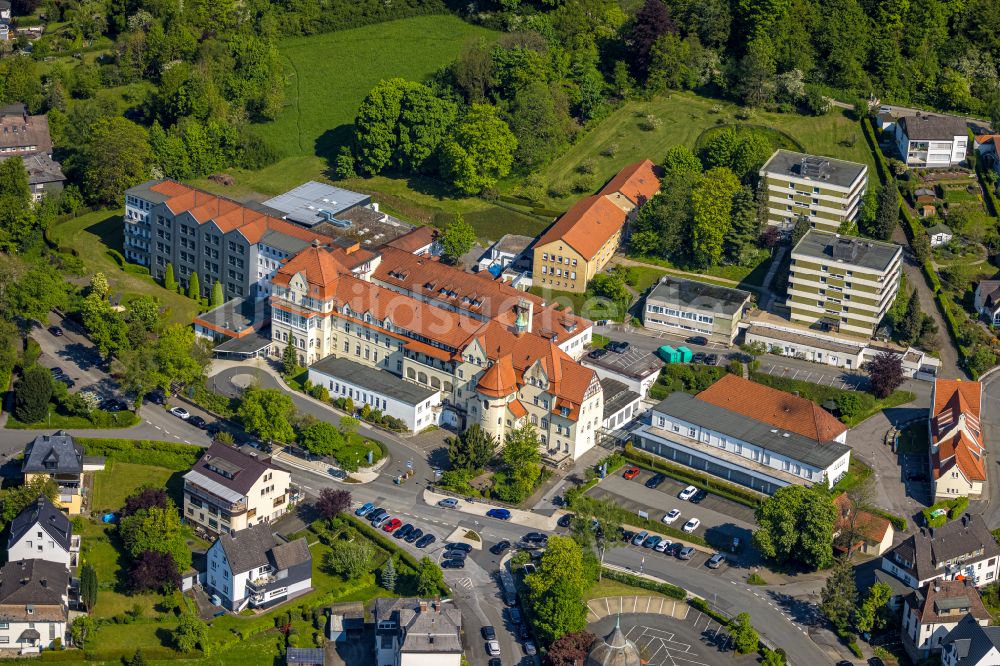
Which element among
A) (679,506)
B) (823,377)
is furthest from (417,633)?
(823,377)

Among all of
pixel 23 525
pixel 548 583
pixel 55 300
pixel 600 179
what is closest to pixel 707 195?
pixel 600 179

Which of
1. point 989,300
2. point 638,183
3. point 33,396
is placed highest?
point 638,183

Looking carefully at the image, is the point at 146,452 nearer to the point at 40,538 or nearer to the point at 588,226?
the point at 40,538

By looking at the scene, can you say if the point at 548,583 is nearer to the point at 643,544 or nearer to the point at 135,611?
the point at 643,544

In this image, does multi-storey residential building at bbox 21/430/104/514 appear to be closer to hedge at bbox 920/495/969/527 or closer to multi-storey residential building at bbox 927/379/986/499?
hedge at bbox 920/495/969/527

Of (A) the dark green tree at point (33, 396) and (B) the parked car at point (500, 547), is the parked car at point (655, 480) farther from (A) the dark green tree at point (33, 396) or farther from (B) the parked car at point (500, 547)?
(A) the dark green tree at point (33, 396)
